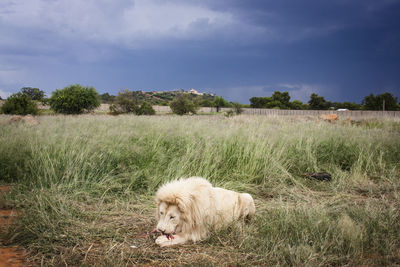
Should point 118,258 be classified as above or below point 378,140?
below

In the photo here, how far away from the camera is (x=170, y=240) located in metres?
2.30

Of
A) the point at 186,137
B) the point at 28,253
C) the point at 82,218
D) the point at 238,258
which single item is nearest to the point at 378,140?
the point at 186,137

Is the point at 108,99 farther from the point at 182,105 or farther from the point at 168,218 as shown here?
the point at 168,218

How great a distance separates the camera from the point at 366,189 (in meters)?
4.63

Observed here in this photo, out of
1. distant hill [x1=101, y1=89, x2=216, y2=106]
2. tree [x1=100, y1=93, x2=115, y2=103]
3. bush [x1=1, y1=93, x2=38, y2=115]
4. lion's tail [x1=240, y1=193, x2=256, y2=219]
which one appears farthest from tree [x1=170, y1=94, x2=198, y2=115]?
lion's tail [x1=240, y1=193, x2=256, y2=219]

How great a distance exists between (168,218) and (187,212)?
0.51 ft

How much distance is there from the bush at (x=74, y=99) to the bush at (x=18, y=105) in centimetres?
306

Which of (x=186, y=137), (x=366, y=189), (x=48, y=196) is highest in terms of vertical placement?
→ (x=186, y=137)

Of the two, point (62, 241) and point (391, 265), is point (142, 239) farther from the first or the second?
point (391, 265)

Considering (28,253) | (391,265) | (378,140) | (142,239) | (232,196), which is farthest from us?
(378,140)

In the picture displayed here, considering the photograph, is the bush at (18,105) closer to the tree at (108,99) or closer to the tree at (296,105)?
the tree at (108,99)

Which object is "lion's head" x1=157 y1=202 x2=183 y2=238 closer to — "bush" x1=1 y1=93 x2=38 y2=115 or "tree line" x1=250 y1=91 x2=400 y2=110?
"bush" x1=1 y1=93 x2=38 y2=115

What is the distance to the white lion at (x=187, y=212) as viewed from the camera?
225cm

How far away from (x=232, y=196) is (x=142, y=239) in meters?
0.94
